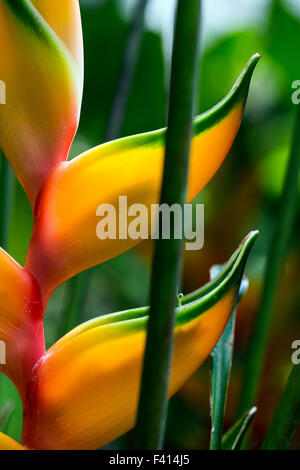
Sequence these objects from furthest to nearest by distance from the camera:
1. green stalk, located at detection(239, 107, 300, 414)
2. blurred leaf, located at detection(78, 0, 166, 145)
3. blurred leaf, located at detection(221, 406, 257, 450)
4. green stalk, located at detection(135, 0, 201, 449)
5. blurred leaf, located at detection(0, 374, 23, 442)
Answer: blurred leaf, located at detection(78, 0, 166, 145), blurred leaf, located at detection(0, 374, 23, 442), green stalk, located at detection(239, 107, 300, 414), blurred leaf, located at detection(221, 406, 257, 450), green stalk, located at detection(135, 0, 201, 449)

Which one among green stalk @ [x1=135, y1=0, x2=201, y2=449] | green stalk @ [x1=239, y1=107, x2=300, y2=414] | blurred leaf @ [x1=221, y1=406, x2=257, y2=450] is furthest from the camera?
green stalk @ [x1=239, y1=107, x2=300, y2=414]

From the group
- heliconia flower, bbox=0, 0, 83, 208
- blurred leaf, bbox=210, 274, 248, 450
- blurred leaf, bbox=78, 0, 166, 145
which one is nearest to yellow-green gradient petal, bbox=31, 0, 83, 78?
heliconia flower, bbox=0, 0, 83, 208

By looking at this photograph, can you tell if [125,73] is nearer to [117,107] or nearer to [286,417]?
[117,107]

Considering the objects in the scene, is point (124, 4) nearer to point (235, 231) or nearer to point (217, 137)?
point (235, 231)

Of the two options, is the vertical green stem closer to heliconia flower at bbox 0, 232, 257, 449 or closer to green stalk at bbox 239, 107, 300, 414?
green stalk at bbox 239, 107, 300, 414

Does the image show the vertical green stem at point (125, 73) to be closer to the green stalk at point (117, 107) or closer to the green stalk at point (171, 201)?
the green stalk at point (117, 107)

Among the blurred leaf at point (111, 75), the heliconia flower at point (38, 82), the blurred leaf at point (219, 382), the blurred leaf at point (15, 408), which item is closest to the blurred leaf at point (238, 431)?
the blurred leaf at point (219, 382)
